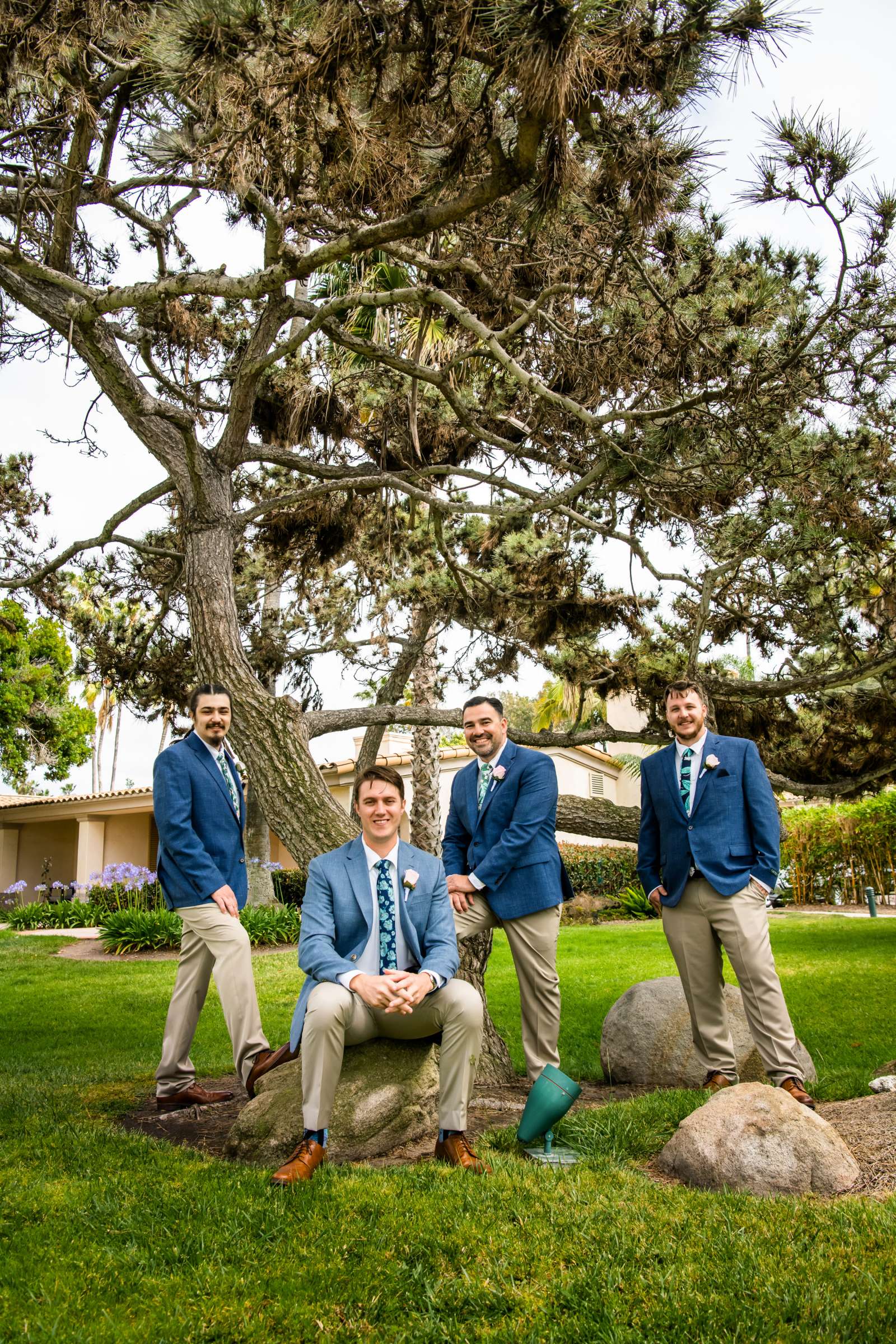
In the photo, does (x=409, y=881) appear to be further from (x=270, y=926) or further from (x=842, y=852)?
(x=842, y=852)

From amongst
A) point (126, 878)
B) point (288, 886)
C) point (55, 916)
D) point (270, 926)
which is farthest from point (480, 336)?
point (55, 916)

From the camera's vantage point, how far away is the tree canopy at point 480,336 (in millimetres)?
4418

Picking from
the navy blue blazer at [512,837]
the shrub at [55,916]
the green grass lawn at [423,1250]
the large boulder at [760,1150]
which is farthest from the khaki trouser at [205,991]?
the shrub at [55,916]

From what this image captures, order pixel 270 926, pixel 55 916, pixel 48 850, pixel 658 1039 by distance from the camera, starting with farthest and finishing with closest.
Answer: pixel 48 850
pixel 55 916
pixel 270 926
pixel 658 1039

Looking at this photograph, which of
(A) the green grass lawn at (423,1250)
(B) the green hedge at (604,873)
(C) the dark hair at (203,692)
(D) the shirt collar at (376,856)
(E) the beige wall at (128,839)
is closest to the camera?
(A) the green grass lawn at (423,1250)

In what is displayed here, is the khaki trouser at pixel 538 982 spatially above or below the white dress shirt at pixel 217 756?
below

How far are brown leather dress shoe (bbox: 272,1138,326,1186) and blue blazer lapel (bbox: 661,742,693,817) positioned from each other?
2.45 meters

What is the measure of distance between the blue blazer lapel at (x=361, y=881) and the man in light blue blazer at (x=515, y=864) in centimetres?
74

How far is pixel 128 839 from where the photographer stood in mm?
27516

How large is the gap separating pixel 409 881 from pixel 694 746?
1832 mm

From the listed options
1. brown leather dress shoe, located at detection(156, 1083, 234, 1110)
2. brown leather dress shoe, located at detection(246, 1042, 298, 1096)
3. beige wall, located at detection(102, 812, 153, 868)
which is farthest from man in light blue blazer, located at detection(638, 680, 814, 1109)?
beige wall, located at detection(102, 812, 153, 868)

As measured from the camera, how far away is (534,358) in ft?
23.1

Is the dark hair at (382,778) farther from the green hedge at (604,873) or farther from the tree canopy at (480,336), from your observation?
the green hedge at (604,873)

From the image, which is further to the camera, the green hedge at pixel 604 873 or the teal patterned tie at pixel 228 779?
the green hedge at pixel 604 873
